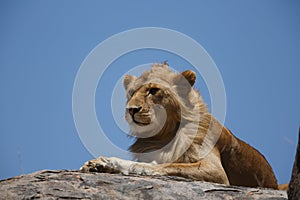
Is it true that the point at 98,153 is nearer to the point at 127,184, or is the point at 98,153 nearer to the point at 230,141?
the point at 230,141

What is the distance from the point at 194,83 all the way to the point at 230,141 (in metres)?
1.30

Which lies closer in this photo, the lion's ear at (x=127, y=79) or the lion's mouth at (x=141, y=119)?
the lion's mouth at (x=141, y=119)

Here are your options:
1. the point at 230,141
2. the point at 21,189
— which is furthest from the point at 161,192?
the point at 230,141

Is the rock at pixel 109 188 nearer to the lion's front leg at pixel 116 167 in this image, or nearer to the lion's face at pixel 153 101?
the lion's front leg at pixel 116 167

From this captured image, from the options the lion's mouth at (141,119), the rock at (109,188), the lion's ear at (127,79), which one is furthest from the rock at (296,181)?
the lion's ear at (127,79)

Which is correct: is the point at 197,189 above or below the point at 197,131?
below

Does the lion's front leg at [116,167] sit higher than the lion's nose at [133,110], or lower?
lower

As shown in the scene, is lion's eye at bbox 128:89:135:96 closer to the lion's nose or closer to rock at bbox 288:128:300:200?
the lion's nose

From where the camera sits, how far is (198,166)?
10.3 meters

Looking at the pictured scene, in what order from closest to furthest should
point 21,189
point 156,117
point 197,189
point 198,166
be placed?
point 21,189, point 197,189, point 198,166, point 156,117

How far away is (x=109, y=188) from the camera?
23.4ft

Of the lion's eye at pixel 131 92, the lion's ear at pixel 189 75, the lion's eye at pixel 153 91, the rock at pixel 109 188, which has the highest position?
the lion's ear at pixel 189 75

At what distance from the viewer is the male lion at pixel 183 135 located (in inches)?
421

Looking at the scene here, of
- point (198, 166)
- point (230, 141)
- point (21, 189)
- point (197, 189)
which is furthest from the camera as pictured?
point (230, 141)
